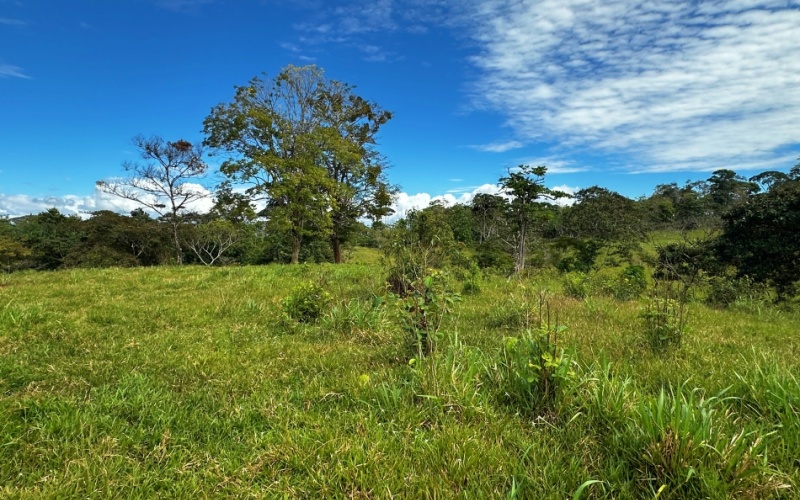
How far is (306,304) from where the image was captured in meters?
7.05

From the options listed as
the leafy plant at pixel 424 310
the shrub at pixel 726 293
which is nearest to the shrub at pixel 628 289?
the shrub at pixel 726 293

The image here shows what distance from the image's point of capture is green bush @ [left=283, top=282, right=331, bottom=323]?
705 cm

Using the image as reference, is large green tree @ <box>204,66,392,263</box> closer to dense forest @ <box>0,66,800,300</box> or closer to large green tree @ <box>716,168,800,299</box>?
dense forest @ <box>0,66,800,300</box>

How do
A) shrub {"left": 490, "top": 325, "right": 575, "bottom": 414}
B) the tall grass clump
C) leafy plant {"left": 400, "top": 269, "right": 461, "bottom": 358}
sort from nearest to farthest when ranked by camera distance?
the tall grass clump, shrub {"left": 490, "top": 325, "right": 575, "bottom": 414}, leafy plant {"left": 400, "top": 269, "right": 461, "bottom": 358}

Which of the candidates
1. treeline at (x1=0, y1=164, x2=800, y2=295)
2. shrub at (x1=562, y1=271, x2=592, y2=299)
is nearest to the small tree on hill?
treeline at (x1=0, y1=164, x2=800, y2=295)

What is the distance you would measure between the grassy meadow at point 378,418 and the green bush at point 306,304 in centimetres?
102

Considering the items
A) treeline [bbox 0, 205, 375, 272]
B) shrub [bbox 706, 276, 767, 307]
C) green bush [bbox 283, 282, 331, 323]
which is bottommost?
shrub [bbox 706, 276, 767, 307]

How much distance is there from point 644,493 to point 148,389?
4340mm

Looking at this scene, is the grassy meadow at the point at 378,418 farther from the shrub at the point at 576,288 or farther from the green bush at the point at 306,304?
the shrub at the point at 576,288

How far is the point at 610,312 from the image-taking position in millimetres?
8102

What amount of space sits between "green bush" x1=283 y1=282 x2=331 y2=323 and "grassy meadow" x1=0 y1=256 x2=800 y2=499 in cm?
102

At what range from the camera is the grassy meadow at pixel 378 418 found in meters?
2.47

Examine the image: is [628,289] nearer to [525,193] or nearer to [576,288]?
[576,288]

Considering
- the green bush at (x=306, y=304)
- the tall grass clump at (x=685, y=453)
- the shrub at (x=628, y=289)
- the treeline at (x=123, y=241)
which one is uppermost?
the treeline at (x=123, y=241)
